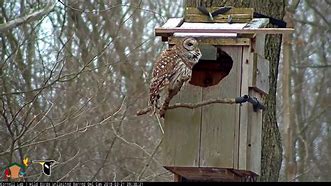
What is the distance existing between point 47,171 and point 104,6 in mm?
3408

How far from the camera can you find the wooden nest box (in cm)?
454

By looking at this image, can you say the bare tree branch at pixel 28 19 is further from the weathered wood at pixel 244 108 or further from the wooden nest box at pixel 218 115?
the weathered wood at pixel 244 108

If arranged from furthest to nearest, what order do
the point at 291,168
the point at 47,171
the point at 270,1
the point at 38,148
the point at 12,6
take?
1. the point at 291,168
2. the point at 12,6
3. the point at 38,148
4. the point at 47,171
5. the point at 270,1

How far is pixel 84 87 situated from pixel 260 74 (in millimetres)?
4769

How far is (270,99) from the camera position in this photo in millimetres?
5418

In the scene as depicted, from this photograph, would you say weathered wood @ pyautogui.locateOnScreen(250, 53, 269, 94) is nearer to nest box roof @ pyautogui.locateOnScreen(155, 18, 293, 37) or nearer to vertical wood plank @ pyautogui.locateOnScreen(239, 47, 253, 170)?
vertical wood plank @ pyautogui.locateOnScreen(239, 47, 253, 170)

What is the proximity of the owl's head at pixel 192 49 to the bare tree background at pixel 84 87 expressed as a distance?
2.68 meters

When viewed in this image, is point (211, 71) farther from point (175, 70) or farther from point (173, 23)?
point (175, 70)

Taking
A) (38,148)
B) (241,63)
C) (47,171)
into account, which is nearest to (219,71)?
(241,63)

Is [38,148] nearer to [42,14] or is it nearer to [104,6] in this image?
[42,14]

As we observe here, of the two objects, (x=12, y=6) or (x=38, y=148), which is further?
(x=12, y=6)

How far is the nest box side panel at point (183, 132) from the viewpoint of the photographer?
180 inches

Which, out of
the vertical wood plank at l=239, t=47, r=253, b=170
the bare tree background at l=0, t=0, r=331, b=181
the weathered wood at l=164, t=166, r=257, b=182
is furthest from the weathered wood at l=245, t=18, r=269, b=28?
the bare tree background at l=0, t=0, r=331, b=181

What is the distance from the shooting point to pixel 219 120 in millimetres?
4590
